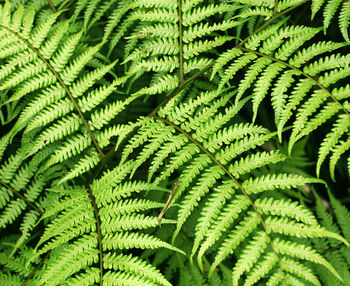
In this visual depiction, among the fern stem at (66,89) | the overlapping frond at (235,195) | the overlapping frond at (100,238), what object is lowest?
the overlapping frond at (100,238)

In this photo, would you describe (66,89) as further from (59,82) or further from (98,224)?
(98,224)

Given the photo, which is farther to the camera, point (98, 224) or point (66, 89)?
point (66, 89)

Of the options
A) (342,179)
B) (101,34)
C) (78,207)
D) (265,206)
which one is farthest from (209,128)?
(342,179)

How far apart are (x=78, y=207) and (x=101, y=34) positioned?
125 centimetres

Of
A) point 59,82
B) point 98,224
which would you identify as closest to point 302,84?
point 98,224

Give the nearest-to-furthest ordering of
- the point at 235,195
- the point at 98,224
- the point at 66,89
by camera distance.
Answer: the point at 235,195 < the point at 98,224 < the point at 66,89

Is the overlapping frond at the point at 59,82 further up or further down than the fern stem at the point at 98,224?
further up

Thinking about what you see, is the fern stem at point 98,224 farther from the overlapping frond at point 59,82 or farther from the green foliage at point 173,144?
the overlapping frond at point 59,82

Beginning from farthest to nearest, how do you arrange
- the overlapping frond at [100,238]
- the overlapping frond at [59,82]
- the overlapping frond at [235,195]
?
the overlapping frond at [59,82] → the overlapping frond at [100,238] → the overlapping frond at [235,195]

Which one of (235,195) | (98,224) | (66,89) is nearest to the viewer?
(235,195)

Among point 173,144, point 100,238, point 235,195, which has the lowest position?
point 100,238

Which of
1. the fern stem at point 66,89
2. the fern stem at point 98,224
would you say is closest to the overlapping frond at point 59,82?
the fern stem at point 66,89

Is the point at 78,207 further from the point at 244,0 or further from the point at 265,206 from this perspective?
the point at 244,0

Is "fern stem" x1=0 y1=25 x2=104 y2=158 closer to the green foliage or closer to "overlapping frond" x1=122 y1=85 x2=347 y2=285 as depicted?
the green foliage
